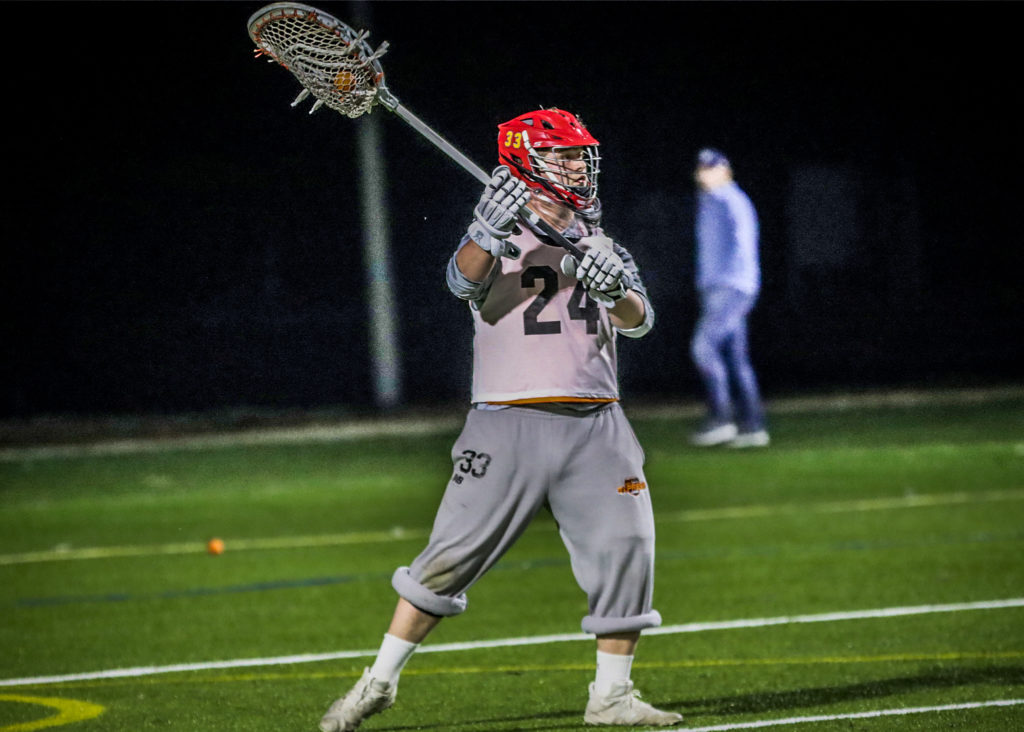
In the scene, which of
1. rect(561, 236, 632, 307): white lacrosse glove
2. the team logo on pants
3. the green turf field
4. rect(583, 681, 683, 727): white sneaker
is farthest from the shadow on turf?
rect(561, 236, 632, 307): white lacrosse glove

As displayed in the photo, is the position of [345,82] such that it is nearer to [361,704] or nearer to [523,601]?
[361,704]

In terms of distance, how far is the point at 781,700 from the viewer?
6.27 metres

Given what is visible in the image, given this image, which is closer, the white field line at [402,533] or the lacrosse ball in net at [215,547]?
the lacrosse ball in net at [215,547]

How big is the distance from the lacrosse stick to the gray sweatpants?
2.10ft

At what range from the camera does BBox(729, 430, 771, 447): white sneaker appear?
1548 centimetres

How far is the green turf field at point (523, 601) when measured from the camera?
6336 millimetres

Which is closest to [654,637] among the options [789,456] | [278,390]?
[789,456]

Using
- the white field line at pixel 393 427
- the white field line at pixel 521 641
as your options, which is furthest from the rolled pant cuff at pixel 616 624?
the white field line at pixel 393 427

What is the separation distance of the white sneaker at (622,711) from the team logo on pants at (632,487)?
2.14ft

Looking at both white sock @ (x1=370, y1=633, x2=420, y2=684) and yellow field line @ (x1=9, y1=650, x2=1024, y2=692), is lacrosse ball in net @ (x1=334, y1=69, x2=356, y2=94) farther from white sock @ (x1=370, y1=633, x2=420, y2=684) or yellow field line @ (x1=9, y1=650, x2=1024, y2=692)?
yellow field line @ (x1=9, y1=650, x2=1024, y2=692)

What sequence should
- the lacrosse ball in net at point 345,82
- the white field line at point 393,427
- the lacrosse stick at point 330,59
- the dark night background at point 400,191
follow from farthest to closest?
the dark night background at point 400,191 < the white field line at point 393,427 < the lacrosse ball in net at point 345,82 < the lacrosse stick at point 330,59

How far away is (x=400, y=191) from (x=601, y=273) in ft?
63.1

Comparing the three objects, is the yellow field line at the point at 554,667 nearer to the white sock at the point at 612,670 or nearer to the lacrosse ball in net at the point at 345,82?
the white sock at the point at 612,670

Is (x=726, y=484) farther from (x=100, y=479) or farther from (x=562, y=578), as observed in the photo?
(x=100, y=479)
